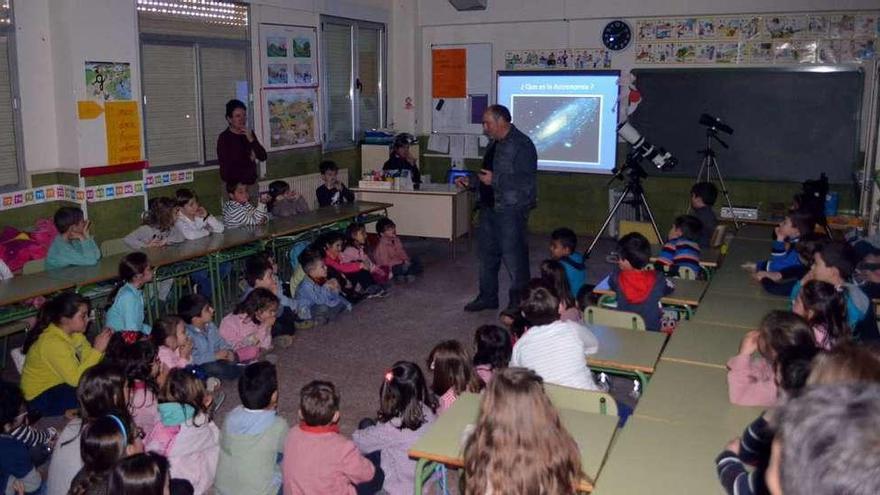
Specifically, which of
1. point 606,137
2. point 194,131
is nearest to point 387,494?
point 194,131

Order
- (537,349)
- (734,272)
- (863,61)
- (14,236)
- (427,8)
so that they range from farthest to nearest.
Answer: (427,8) < (863,61) < (14,236) < (734,272) < (537,349)

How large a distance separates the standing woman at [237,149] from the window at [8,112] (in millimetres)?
1740

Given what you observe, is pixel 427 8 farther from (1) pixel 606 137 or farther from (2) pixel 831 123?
(2) pixel 831 123

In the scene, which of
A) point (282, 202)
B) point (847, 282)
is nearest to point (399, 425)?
point (847, 282)

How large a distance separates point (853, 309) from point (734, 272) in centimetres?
134

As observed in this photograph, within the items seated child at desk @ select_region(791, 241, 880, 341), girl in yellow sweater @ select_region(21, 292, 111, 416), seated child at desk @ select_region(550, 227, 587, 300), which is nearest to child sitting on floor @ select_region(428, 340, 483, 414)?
seated child at desk @ select_region(791, 241, 880, 341)

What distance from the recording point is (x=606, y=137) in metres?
9.26

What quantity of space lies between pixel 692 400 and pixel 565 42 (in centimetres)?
697

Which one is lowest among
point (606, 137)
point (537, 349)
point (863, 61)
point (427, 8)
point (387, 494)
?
point (387, 494)

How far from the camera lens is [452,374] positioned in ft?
10.9

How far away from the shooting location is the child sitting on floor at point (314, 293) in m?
6.12

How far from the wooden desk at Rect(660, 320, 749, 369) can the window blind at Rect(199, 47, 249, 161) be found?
16.7 ft

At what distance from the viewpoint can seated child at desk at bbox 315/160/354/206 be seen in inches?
324

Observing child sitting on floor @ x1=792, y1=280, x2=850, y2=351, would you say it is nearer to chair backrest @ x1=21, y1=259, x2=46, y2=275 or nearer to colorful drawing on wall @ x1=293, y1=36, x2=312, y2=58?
chair backrest @ x1=21, y1=259, x2=46, y2=275
